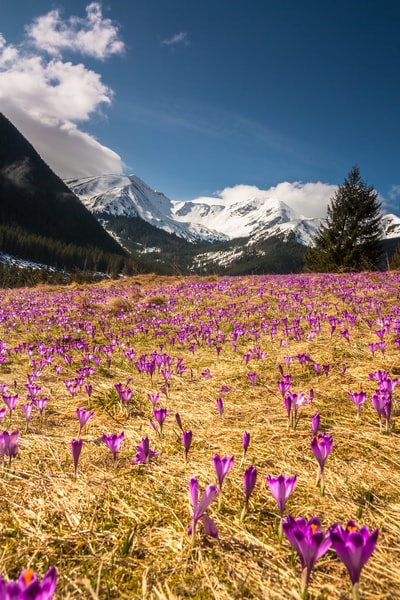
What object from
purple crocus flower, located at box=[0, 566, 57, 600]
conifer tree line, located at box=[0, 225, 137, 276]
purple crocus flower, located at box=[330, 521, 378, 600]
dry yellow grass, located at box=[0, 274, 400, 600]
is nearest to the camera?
purple crocus flower, located at box=[0, 566, 57, 600]

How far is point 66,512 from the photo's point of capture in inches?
76.3

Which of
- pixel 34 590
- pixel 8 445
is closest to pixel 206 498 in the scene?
pixel 34 590

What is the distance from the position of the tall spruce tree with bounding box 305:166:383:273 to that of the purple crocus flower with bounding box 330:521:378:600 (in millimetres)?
37168

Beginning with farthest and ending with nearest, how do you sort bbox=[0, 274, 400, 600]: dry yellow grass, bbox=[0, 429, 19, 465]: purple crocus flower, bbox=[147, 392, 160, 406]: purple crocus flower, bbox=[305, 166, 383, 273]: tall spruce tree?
bbox=[305, 166, 383, 273]: tall spruce tree, bbox=[147, 392, 160, 406]: purple crocus flower, bbox=[0, 429, 19, 465]: purple crocus flower, bbox=[0, 274, 400, 600]: dry yellow grass

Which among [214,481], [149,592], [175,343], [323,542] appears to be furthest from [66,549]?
[175,343]

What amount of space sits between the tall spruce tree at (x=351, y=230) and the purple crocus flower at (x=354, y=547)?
37168 millimetres

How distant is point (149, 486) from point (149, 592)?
83 cm

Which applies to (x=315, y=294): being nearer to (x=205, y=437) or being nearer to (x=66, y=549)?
(x=205, y=437)

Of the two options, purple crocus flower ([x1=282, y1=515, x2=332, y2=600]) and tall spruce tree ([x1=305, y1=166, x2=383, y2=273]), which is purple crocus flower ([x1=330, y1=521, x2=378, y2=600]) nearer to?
purple crocus flower ([x1=282, y1=515, x2=332, y2=600])

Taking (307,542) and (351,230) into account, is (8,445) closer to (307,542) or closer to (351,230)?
(307,542)

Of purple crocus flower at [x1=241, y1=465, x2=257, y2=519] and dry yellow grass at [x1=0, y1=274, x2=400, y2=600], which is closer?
dry yellow grass at [x1=0, y1=274, x2=400, y2=600]

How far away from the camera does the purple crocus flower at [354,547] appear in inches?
44.8

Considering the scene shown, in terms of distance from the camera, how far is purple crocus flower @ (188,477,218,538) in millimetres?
1592

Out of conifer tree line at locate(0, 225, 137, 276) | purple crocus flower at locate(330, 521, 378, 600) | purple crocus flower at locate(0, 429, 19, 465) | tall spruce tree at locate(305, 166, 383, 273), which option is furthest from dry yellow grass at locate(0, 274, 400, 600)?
conifer tree line at locate(0, 225, 137, 276)
